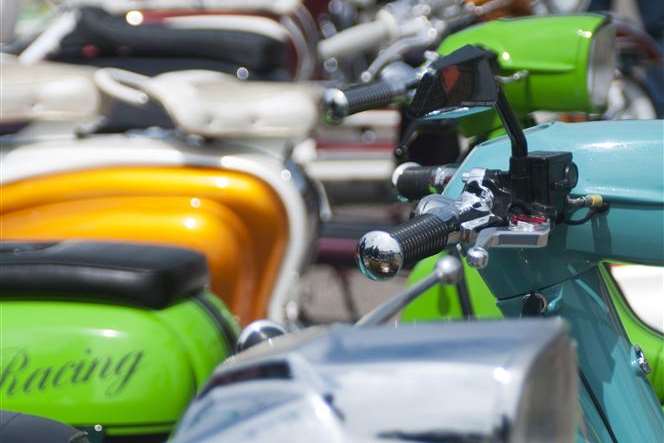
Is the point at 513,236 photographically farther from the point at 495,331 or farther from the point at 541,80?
the point at 541,80

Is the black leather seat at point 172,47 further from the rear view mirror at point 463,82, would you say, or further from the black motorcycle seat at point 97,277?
the rear view mirror at point 463,82

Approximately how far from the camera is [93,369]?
1.50 m

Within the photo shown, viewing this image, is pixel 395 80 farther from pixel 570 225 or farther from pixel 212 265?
pixel 212 265

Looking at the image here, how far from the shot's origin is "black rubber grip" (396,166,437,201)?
4.96ft

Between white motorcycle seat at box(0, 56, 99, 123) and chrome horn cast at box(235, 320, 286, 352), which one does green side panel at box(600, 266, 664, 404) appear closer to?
chrome horn cast at box(235, 320, 286, 352)

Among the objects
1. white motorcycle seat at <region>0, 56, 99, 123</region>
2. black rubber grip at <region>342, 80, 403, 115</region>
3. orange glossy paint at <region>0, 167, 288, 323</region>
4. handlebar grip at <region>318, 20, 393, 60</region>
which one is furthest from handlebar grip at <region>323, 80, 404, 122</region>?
handlebar grip at <region>318, 20, 393, 60</region>

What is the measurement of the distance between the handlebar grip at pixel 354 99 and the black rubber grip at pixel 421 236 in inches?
13.7

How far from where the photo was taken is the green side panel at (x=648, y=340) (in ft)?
5.67

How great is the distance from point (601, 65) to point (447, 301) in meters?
0.46

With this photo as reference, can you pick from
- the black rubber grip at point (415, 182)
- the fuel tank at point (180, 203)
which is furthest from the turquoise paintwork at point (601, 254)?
the fuel tank at point (180, 203)

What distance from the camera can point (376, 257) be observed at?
111 centimetres

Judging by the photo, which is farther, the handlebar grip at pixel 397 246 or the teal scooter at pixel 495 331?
the handlebar grip at pixel 397 246

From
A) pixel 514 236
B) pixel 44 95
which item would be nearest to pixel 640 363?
pixel 514 236

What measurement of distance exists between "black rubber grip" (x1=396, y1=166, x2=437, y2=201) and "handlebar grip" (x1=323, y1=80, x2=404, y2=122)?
101 mm
